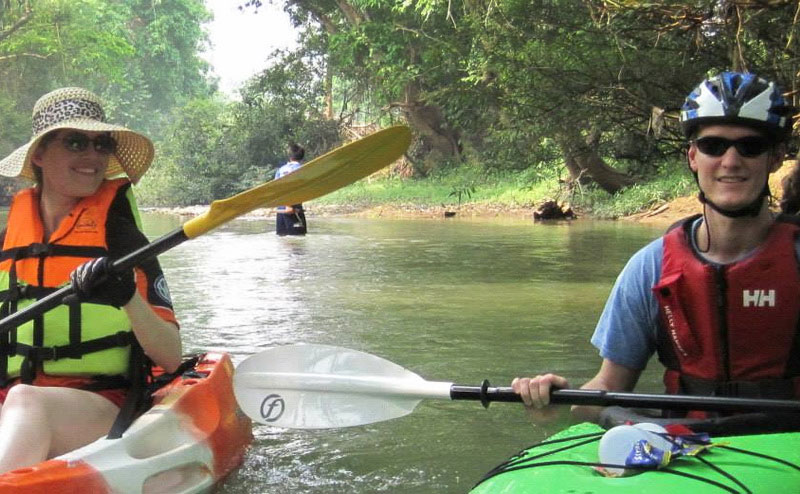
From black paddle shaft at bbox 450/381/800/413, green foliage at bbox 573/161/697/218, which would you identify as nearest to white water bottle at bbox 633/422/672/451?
black paddle shaft at bbox 450/381/800/413

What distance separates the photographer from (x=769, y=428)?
1.99 metres

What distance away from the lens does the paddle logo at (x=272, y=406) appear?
2.90 meters

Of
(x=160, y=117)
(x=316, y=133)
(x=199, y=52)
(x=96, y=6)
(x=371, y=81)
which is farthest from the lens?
(x=199, y=52)

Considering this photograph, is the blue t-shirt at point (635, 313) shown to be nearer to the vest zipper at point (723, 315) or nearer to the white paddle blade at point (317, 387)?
the vest zipper at point (723, 315)

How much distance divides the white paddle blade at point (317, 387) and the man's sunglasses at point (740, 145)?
1046mm

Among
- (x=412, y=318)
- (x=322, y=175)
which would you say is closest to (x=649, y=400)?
(x=322, y=175)

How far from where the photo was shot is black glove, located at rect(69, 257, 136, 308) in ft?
7.86

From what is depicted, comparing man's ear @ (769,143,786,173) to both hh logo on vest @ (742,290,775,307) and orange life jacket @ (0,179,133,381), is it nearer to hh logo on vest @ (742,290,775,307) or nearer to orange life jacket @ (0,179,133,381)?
hh logo on vest @ (742,290,775,307)

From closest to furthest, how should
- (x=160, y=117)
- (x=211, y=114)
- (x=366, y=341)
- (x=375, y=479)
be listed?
(x=375, y=479) < (x=366, y=341) < (x=211, y=114) < (x=160, y=117)

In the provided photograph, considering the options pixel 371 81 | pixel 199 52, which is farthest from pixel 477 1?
pixel 199 52

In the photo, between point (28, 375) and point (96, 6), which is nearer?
point (28, 375)

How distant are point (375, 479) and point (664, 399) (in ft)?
4.55

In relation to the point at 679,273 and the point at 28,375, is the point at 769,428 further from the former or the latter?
the point at 28,375

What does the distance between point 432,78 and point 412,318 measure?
12.7 metres
